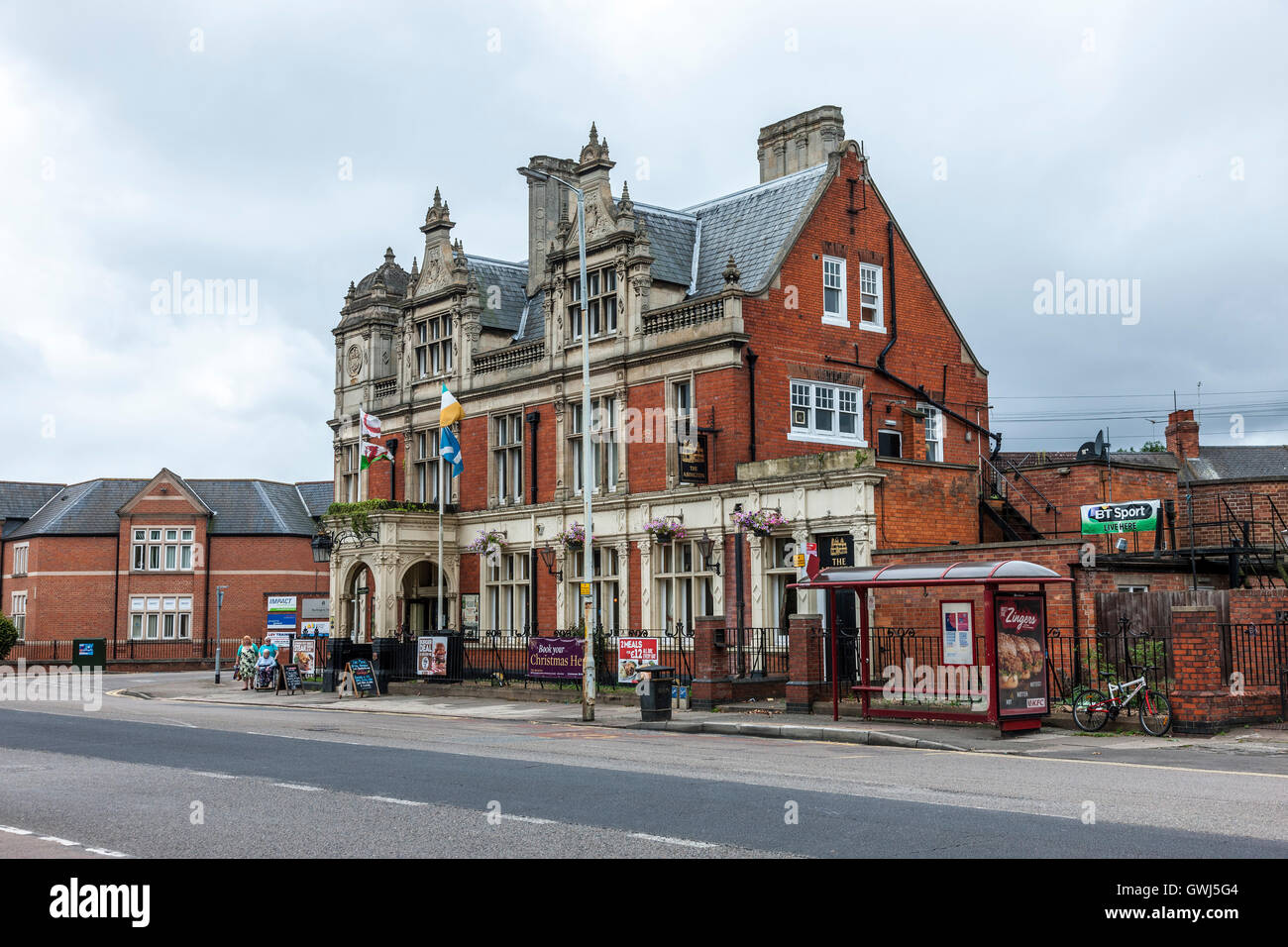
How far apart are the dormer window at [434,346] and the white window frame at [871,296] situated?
13.9 m

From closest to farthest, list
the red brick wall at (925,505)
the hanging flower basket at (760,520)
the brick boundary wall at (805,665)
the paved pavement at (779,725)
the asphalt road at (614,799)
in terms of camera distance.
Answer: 1. the asphalt road at (614,799)
2. the paved pavement at (779,725)
3. the brick boundary wall at (805,665)
4. the red brick wall at (925,505)
5. the hanging flower basket at (760,520)

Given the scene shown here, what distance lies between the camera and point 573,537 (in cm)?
3431

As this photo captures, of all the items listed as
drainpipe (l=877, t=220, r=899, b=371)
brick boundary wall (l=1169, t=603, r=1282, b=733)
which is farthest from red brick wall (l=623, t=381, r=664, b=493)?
brick boundary wall (l=1169, t=603, r=1282, b=733)

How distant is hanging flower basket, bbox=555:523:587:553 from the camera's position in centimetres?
3422

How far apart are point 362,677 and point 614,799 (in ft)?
79.7

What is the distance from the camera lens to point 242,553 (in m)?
65.3

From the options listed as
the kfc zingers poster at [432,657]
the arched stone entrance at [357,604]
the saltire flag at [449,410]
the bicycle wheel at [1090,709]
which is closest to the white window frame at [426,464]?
the arched stone entrance at [357,604]

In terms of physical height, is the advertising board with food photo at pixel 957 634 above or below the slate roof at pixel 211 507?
below

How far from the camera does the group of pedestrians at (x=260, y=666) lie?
3938 centimetres

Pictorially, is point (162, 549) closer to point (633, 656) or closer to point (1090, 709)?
point (633, 656)

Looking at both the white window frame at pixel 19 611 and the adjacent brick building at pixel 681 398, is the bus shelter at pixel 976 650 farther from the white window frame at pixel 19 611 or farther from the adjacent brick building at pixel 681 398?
the white window frame at pixel 19 611

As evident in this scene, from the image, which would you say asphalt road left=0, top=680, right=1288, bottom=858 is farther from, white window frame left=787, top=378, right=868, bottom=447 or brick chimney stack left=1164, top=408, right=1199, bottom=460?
brick chimney stack left=1164, top=408, right=1199, bottom=460

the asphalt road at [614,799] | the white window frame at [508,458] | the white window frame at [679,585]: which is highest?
the white window frame at [508,458]

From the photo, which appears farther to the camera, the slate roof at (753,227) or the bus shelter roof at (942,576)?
the slate roof at (753,227)
